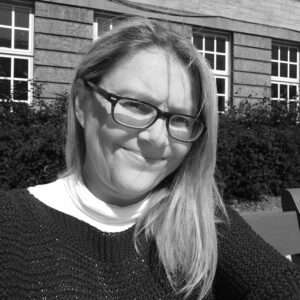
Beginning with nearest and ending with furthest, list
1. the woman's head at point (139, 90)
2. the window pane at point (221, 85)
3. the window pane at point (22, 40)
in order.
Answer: the woman's head at point (139, 90), the window pane at point (22, 40), the window pane at point (221, 85)

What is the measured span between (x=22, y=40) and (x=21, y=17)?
0.46 meters

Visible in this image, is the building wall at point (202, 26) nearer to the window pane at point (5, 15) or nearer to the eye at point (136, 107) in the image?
the window pane at point (5, 15)

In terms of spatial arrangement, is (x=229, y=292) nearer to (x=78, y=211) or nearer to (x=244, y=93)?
(x=78, y=211)

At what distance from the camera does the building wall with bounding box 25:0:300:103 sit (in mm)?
8930

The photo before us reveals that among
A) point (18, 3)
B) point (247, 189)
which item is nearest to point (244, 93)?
point (247, 189)

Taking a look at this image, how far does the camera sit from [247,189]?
713cm

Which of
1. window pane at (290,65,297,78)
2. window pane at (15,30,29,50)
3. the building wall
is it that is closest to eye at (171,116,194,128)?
the building wall

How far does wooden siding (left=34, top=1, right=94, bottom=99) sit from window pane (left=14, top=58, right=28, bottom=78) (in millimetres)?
295

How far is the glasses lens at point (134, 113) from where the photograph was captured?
4.29ft

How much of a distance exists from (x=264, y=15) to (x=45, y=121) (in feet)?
25.2

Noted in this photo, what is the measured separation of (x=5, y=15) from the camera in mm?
8805

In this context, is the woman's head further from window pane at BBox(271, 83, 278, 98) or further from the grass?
window pane at BBox(271, 83, 278, 98)

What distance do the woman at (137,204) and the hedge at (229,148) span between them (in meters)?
2.98

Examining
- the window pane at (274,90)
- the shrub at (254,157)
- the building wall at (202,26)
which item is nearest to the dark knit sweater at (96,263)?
the shrub at (254,157)
